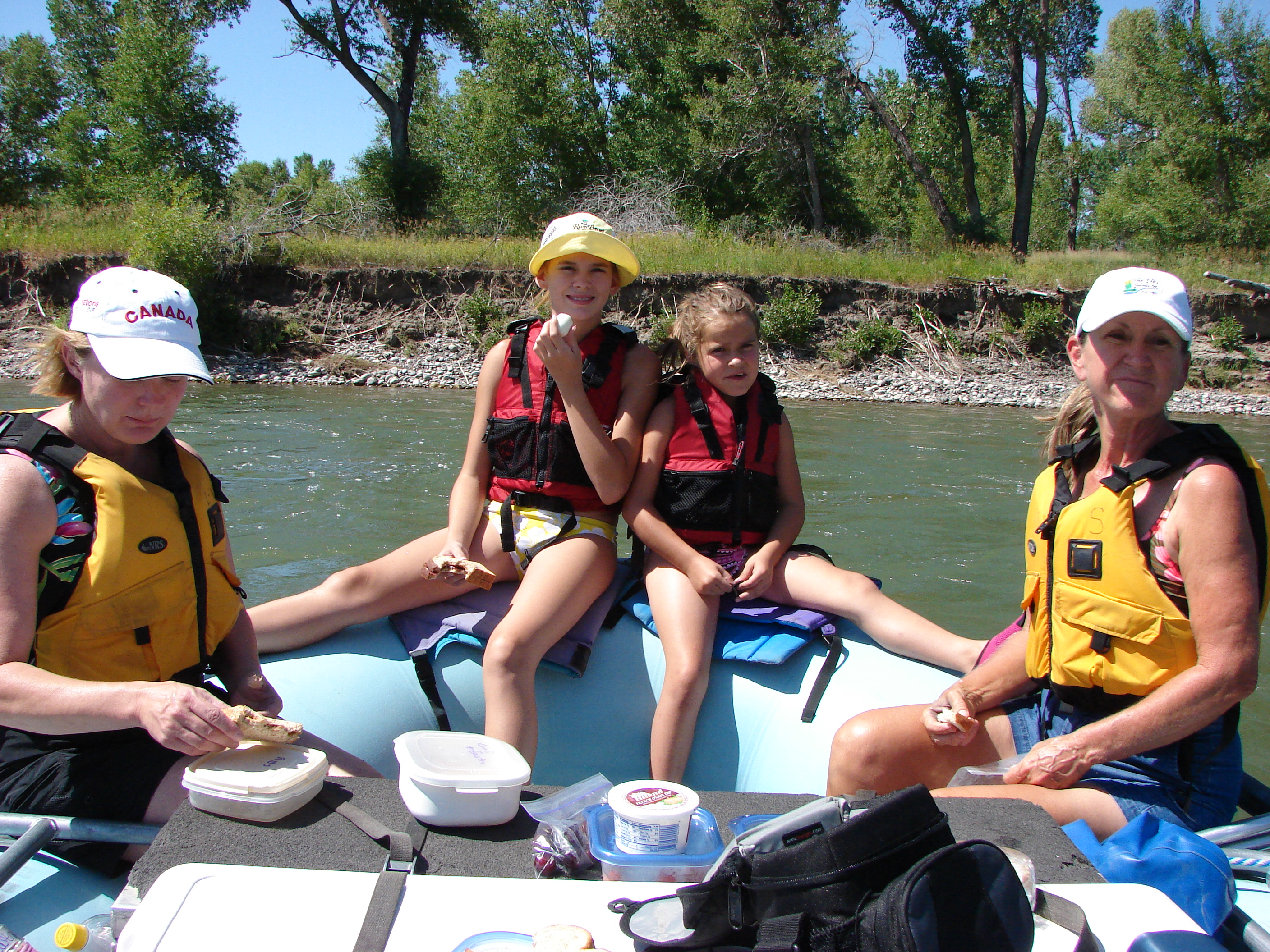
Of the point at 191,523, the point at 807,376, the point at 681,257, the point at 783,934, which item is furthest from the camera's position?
the point at 681,257

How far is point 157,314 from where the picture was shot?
62.3 inches

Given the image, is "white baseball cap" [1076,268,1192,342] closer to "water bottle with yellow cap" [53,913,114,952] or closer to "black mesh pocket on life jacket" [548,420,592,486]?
"black mesh pocket on life jacket" [548,420,592,486]

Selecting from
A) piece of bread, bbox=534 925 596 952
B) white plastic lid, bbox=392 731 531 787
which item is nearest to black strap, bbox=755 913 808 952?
piece of bread, bbox=534 925 596 952

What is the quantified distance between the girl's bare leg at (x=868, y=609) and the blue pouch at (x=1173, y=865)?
2.51 feet

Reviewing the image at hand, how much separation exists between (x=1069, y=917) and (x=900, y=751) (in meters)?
0.72

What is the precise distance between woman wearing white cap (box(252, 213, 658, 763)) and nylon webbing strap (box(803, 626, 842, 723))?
56 centimetres

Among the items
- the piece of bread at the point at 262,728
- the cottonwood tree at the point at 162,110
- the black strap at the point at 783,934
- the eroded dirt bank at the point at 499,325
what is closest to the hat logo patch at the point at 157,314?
the piece of bread at the point at 262,728

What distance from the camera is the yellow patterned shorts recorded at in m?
2.35

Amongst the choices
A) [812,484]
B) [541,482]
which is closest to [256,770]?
[541,482]

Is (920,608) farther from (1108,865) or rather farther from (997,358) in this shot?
(997,358)

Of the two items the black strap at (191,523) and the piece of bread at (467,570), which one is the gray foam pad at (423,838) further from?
the piece of bread at (467,570)

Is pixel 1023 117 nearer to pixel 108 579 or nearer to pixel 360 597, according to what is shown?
pixel 360 597

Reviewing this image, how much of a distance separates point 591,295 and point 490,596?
823mm

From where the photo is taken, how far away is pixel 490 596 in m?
2.36
